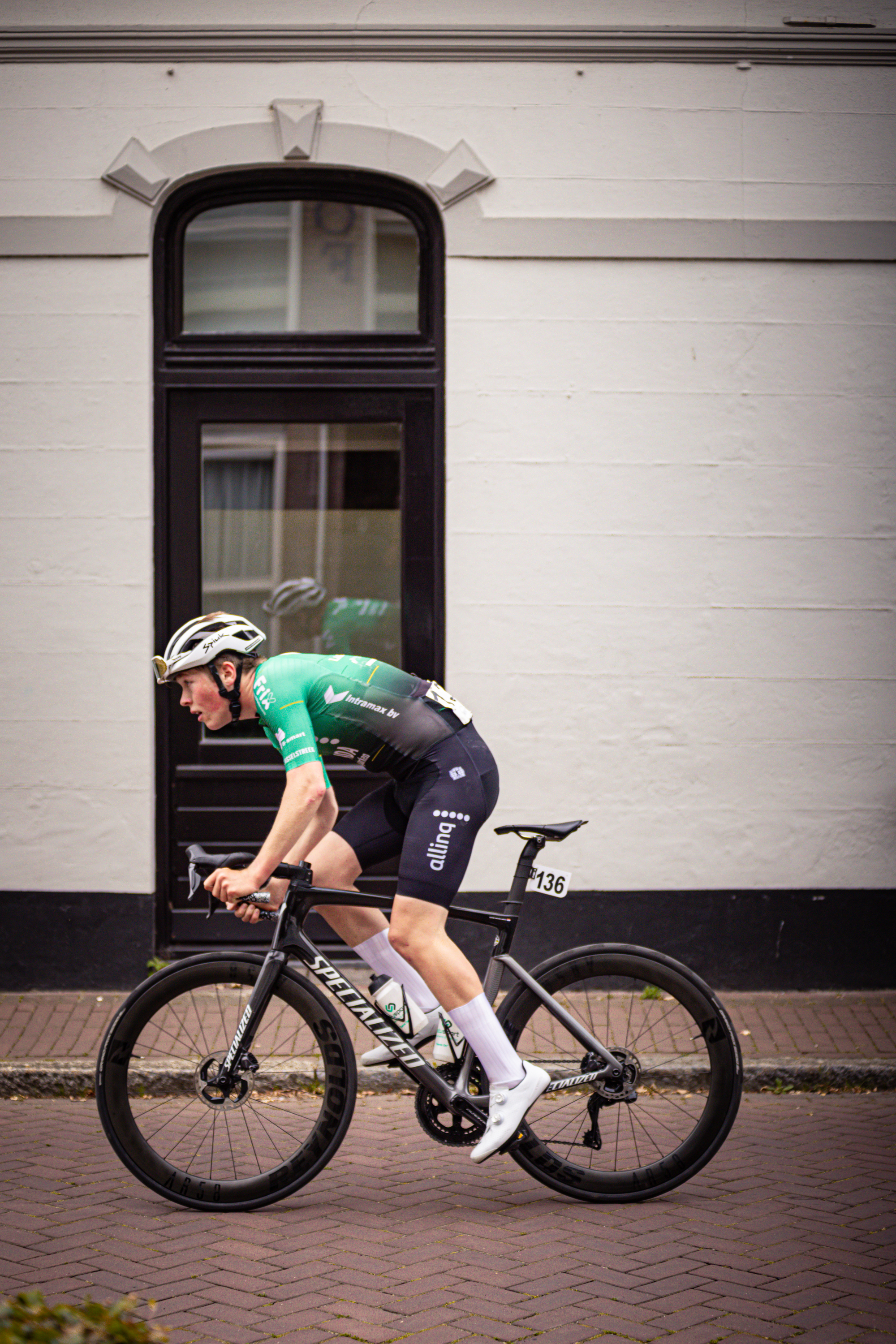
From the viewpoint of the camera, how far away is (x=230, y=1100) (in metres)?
4.15

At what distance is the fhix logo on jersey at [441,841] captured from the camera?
13.5 feet

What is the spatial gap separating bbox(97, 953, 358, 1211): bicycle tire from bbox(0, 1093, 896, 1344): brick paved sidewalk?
5.1 inches

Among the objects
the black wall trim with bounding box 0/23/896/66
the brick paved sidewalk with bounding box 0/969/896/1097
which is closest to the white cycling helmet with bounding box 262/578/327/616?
the brick paved sidewalk with bounding box 0/969/896/1097

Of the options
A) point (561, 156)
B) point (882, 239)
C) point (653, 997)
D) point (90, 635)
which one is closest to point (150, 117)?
point (561, 156)

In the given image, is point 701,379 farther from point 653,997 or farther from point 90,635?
point 653,997

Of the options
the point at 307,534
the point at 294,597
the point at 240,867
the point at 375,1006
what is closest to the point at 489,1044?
the point at 375,1006

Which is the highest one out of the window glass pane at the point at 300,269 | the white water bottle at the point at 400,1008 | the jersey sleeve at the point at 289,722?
the window glass pane at the point at 300,269

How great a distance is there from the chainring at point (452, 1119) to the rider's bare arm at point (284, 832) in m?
0.85

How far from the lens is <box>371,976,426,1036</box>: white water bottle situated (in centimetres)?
423

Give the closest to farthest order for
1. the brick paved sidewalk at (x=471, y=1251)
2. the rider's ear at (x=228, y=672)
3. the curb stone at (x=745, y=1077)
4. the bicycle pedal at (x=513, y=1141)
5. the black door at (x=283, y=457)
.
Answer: the brick paved sidewalk at (x=471, y=1251), the bicycle pedal at (x=513, y=1141), the rider's ear at (x=228, y=672), the curb stone at (x=745, y=1077), the black door at (x=283, y=457)

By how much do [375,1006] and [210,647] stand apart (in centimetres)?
127

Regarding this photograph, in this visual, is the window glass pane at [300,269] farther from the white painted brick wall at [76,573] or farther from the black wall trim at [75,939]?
the black wall trim at [75,939]

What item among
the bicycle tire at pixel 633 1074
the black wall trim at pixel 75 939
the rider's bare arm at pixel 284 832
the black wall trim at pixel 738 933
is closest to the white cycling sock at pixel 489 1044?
the bicycle tire at pixel 633 1074

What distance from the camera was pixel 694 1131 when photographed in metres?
4.26
